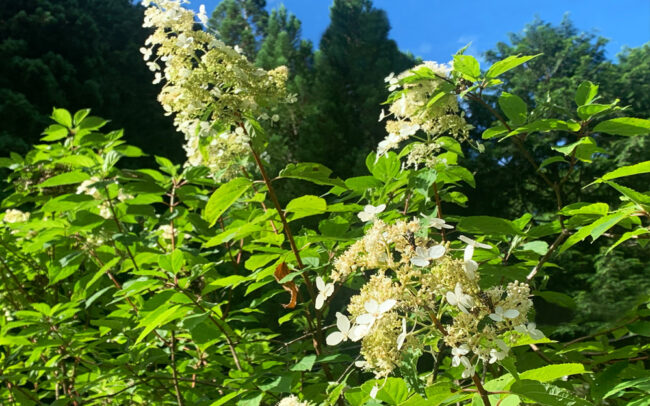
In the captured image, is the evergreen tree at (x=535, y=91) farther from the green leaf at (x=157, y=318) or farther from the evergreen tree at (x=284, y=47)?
the green leaf at (x=157, y=318)

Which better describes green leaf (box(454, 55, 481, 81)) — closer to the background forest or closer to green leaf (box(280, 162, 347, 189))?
green leaf (box(280, 162, 347, 189))

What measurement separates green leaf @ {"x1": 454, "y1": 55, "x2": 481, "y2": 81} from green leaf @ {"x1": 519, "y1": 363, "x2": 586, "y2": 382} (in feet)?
2.33

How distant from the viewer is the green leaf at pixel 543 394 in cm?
69

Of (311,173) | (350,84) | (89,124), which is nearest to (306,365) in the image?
(311,173)

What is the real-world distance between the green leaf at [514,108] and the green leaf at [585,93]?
0.48ft

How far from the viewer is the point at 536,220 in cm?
1259

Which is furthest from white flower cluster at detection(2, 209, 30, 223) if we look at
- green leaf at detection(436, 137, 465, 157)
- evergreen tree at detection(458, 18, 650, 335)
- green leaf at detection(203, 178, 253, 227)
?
evergreen tree at detection(458, 18, 650, 335)

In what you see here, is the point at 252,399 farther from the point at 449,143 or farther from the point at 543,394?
the point at 449,143

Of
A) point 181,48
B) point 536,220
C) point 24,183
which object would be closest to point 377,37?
point 536,220

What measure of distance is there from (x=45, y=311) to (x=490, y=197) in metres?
14.6

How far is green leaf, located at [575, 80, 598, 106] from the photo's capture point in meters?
1.23

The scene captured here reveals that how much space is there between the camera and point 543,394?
69 centimetres

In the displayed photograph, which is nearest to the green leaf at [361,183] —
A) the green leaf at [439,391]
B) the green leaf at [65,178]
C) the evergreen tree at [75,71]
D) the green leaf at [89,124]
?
the green leaf at [439,391]

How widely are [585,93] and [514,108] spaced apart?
0.19 m
